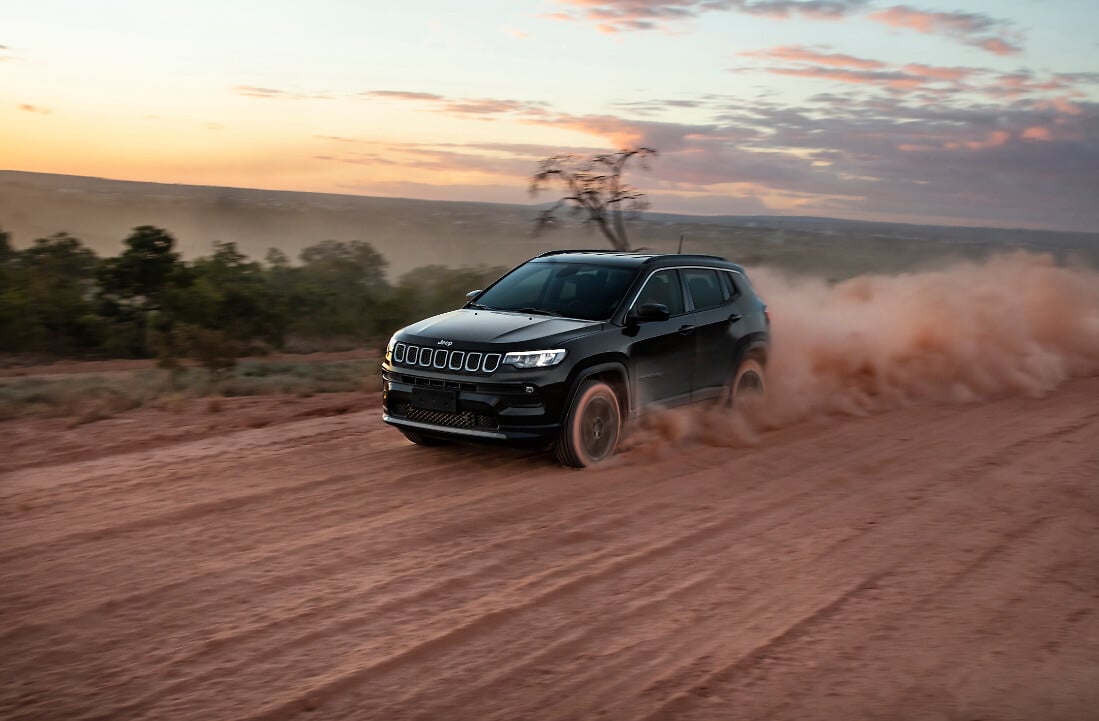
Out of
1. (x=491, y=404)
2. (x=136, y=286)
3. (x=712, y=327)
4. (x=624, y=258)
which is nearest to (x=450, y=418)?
(x=491, y=404)

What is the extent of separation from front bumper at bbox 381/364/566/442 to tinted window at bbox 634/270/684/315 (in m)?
1.51

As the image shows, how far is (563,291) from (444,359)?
1.52 meters

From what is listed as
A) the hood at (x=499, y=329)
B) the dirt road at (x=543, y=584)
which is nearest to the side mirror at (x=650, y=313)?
the hood at (x=499, y=329)

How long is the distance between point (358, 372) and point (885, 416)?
8721 millimetres

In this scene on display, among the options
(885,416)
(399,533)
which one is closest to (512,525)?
(399,533)

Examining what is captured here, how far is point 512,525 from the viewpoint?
22.6 ft

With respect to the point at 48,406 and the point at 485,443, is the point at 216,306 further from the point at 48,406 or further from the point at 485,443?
the point at 485,443

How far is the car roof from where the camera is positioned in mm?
9484

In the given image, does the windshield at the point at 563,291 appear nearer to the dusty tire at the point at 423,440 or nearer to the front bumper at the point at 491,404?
the front bumper at the point at 491,404

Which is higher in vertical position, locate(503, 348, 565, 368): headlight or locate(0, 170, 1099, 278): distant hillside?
locate(0, 170, 1099, 278): distant hillside

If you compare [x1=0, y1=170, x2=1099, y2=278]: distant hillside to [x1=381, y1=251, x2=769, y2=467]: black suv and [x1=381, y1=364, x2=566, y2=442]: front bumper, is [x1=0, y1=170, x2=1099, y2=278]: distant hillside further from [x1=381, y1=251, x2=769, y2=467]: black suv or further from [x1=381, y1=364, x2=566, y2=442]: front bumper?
[x1=381, y1=364, x2=566, y2=442]: front bumper

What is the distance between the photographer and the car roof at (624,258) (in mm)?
9484

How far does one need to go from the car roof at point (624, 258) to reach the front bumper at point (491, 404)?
1.74 meters

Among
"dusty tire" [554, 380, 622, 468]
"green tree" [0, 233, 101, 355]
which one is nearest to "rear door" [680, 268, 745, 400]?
"dusty tire" [554, 380, 622, 468]
